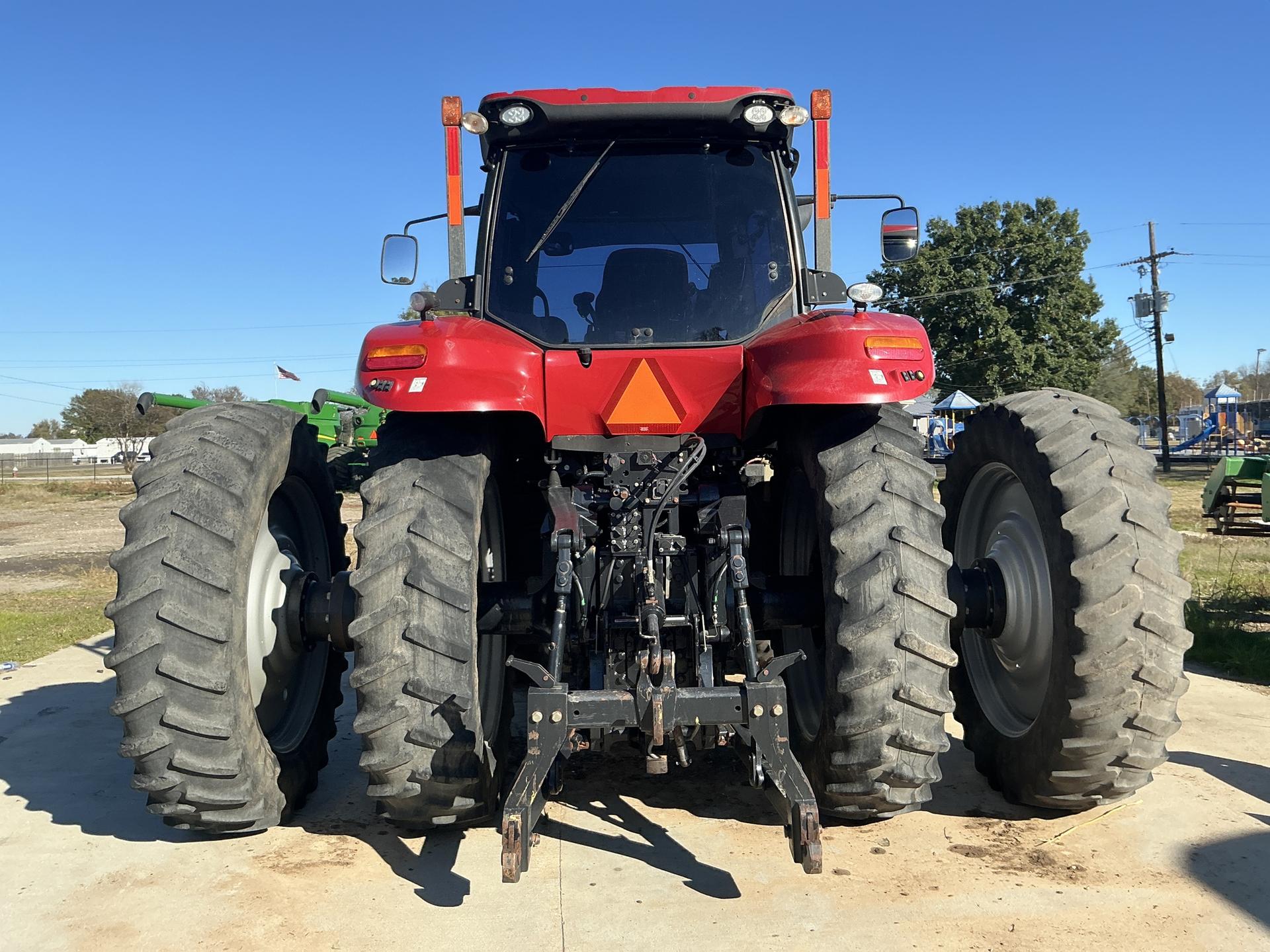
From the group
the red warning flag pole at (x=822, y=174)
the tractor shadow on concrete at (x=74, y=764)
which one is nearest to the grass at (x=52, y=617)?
the tractor shadow on concrete at (x=74, y=764)

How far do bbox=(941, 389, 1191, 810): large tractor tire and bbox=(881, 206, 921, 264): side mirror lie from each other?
1.05m

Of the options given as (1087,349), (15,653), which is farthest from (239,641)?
(1087,349)

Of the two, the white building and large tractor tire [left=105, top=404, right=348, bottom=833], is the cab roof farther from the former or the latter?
the white building

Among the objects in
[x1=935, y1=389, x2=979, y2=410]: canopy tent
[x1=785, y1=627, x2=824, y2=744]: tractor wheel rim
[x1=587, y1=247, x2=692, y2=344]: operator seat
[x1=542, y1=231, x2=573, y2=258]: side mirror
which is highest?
[x1=935, y1=389, x2=979, y2=410]: canopy tent

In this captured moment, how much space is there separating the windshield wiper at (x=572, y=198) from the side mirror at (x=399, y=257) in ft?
3.39

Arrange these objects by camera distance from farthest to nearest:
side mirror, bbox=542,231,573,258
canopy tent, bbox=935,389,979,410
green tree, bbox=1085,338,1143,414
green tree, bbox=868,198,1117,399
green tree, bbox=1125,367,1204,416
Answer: green tree, bbox=1125,367,1204,416, green tree, bbox=1085,338,1143,414, green tree, bbox=868,198,1117,399, canopy tent, bbox=935,389,979,410, side mirror, bbox=542,231,573,258

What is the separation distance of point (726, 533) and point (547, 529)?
0.91 meters

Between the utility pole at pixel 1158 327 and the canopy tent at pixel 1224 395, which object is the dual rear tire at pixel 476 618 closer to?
the utility pole at pixel 1158 327

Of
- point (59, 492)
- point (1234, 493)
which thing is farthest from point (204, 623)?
point (59, 492)

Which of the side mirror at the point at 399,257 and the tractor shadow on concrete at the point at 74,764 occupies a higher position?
the side mirror at the point at 399,257

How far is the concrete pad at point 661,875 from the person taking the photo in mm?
2812

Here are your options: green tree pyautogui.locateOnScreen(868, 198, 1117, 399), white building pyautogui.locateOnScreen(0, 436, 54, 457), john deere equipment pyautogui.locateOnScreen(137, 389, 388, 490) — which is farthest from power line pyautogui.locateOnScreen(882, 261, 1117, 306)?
white building pyautogui.locateOnScreen(0, 436, 54, 457)

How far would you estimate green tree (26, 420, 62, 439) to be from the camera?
97938 millimetres

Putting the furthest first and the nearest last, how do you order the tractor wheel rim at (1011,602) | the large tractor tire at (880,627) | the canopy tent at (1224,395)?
the canopy tent at (1224,395) < the tractor wheel rim at (1011,602) < the large tractor tire at (880,627)
